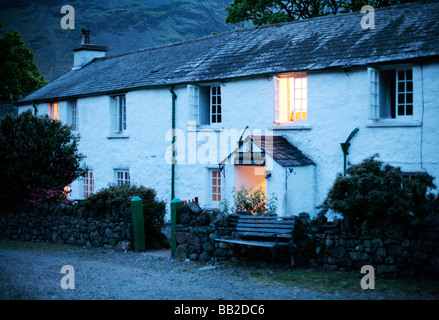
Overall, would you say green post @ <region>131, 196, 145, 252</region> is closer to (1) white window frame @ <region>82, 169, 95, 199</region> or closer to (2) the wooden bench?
(2) the wooden bench

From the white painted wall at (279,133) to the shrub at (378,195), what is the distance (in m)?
4.15

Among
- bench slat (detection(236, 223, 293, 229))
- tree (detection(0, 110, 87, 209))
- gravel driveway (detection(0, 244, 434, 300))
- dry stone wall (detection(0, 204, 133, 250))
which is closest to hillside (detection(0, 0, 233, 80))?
tree (detection(0, 110, 87, 209))

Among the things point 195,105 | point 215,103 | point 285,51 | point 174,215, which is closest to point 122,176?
point 195,105

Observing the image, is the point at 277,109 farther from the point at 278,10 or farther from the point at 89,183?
the point at 278,10

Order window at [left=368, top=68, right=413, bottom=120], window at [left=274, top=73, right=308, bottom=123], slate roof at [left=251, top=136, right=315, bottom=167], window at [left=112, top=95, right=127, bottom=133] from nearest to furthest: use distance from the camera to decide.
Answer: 1. window at [left=368, top=68, right=413, bottom=120]
2. slate roof at [left=251, top=136, right=315, bottom=167]
3. window at [left=274, top=73, right=308, bottom=123]
4. window at [left=112, top=95, right=127, bottom=133]

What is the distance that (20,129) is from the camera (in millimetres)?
15805

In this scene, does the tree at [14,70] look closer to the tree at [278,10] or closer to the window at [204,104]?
the tree at [278,10]

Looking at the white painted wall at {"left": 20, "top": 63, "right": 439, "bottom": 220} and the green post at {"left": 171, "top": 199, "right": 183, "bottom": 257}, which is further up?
the white painted wall at {"left": 20, "top": 63, "right": 439, "bottom": 220}

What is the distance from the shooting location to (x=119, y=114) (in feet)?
69.8

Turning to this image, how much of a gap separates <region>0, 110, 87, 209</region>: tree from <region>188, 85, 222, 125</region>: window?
4488mm

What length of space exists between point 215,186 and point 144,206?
456cm

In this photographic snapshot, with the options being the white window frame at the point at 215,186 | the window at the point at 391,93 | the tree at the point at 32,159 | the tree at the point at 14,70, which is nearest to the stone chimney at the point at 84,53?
the tree at the point at 14,70

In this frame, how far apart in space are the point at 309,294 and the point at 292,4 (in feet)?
78.6

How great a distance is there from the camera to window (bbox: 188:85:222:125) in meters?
17.7
